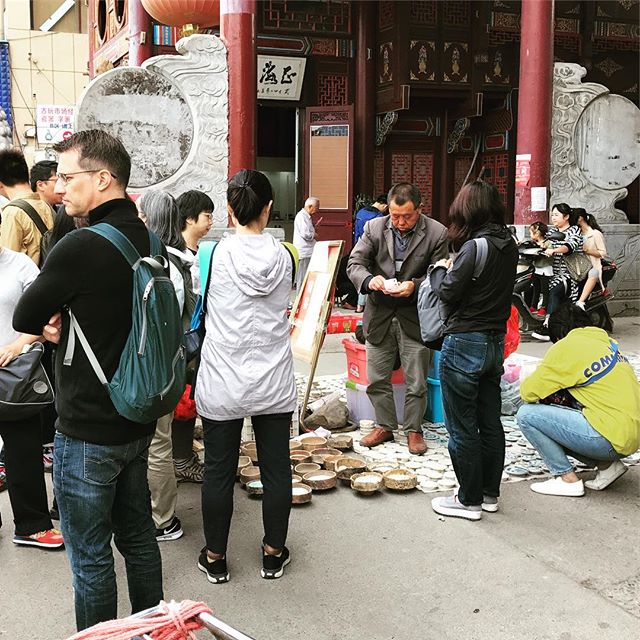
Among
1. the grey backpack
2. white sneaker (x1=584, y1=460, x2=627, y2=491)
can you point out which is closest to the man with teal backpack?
the grey backpack

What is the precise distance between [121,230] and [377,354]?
9.10ft

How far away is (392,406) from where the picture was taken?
490 cm

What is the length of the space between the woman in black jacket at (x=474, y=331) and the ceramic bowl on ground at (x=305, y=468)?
84cm

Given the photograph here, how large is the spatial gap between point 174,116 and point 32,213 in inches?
152

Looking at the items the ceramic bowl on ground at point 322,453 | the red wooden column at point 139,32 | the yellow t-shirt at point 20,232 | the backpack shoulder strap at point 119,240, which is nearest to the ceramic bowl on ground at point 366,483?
the ceramic bowl on ground at point 322,453

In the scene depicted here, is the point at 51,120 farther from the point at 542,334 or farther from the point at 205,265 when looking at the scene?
the point at 205,265

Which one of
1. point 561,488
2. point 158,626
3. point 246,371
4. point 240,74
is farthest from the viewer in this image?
point 240,74

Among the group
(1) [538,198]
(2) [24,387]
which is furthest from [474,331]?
(1) [538,198]

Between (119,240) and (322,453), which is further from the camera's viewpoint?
(322,453)

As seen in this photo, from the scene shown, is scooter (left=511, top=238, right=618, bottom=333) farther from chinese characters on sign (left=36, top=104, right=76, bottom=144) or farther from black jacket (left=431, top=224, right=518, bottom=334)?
chinese characters on sign (left=36, top=104, right=76, bottom=144)

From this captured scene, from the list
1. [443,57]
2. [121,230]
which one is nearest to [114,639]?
[121,230]

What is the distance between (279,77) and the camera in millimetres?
11664

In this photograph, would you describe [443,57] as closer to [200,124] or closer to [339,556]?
[200,124]

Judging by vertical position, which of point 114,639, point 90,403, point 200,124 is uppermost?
point 200,124
